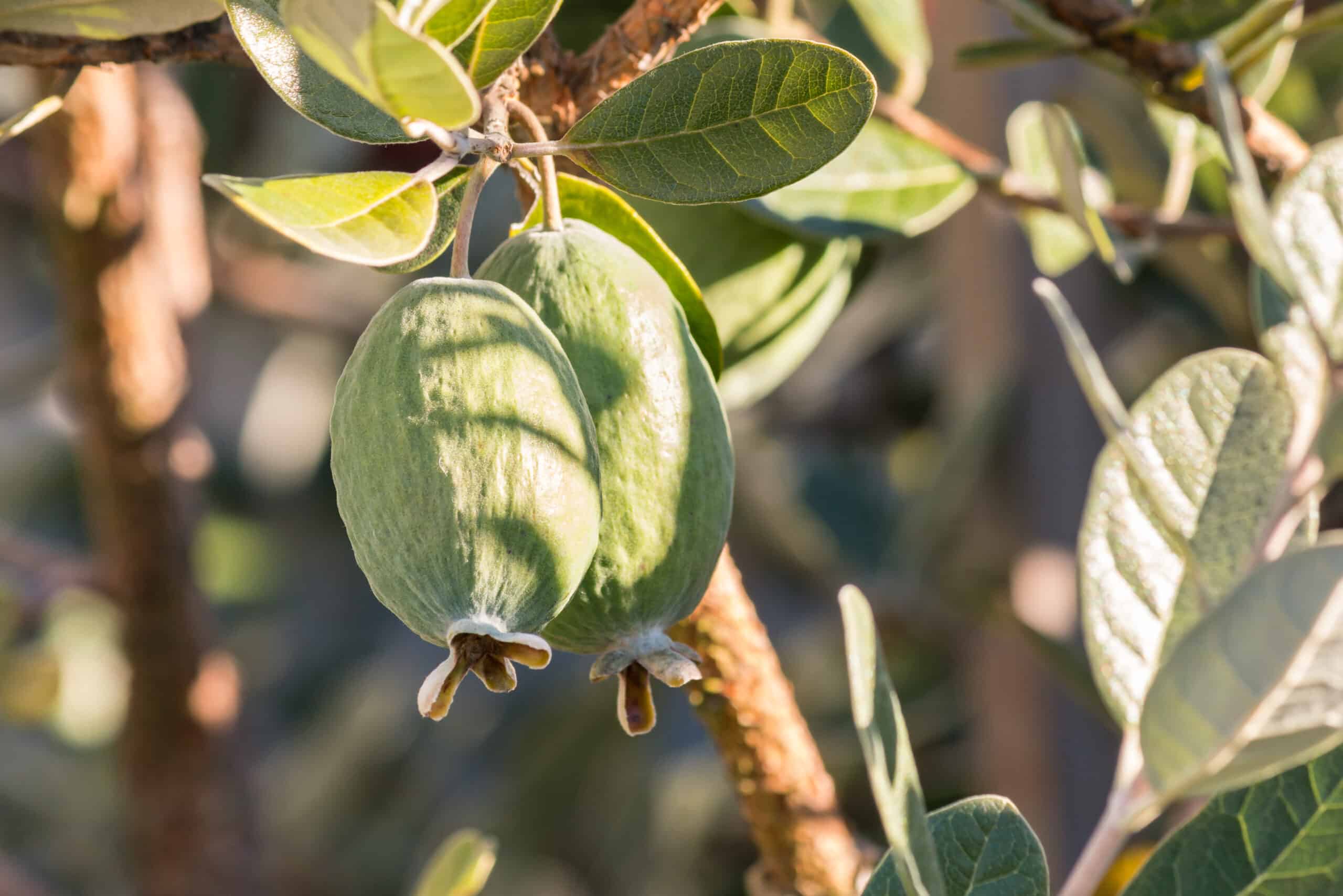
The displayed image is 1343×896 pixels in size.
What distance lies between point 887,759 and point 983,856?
8cm

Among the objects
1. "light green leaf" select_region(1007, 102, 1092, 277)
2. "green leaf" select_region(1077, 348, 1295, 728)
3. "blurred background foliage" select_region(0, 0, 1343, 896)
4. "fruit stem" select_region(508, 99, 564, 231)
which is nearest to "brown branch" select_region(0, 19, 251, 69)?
"fruit stem" select_region(508, 99, 564, 231)

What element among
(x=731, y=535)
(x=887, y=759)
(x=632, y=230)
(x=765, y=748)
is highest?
(x=632, y=230)

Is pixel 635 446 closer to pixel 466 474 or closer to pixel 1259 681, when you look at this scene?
pixel 466 474

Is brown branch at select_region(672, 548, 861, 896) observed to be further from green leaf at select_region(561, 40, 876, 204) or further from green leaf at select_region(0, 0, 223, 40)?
green leaf at select_region(0, 0, 223, 40)

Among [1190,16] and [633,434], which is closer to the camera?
[633,434]

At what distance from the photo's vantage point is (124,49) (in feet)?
1.44

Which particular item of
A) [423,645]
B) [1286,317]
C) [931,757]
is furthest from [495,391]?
[423,645]

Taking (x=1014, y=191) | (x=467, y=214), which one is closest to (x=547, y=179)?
(x=467, y=214)

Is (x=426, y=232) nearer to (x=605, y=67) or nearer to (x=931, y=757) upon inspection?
(x=605, y=67)

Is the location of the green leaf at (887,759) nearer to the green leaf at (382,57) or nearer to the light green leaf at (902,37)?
the green leaf at (382,57)

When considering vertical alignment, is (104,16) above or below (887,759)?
above

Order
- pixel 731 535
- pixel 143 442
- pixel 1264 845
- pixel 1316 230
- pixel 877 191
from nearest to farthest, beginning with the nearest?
pixel 1264 845
pixel 1316 230
pixel 877 191
pixel 143 442
pixel 731 535

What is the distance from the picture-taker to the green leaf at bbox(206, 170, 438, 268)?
1.01ft

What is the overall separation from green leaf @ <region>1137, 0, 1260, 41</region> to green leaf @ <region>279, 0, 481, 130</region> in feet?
1.23
